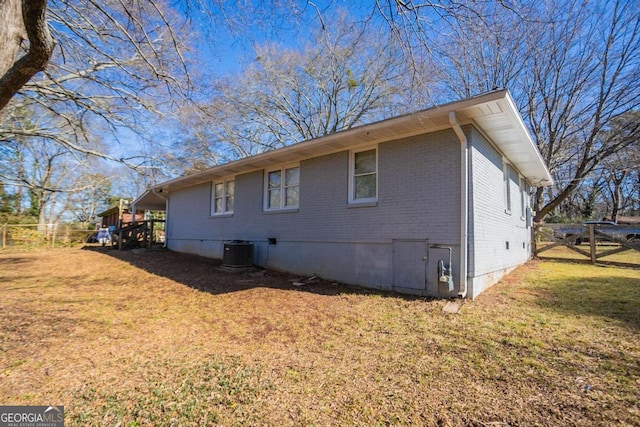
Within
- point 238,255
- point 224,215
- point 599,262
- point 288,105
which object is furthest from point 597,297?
point 288,105

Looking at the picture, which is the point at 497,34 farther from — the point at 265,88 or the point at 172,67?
the point at 265,88

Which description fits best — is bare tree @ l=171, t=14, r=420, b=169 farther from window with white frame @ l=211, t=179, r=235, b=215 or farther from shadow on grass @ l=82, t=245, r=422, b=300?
shadow on grass @ l=82, t=245, r=422, b=300

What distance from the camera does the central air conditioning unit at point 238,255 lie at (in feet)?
29.6

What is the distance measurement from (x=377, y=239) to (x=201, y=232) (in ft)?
28.3

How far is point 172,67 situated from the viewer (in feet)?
20.0

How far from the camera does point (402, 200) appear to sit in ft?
21.0

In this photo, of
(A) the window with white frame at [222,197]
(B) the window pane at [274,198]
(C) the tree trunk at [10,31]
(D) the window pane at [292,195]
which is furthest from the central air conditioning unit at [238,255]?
(C) the tree trunk at [10,31]

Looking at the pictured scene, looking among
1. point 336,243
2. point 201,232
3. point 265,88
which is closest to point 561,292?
point 336,243

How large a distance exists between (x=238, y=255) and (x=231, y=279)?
1.23 metres

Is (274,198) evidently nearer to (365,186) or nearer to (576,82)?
(365,186)

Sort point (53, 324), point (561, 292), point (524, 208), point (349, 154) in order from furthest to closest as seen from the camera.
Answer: point (524, 208) < point (349, 154) < point (561, 292) < point (53, 324)

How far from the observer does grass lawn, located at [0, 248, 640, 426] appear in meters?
2.33

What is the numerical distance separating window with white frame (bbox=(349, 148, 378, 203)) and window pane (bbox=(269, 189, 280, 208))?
2.91m

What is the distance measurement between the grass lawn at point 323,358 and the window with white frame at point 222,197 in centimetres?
574
